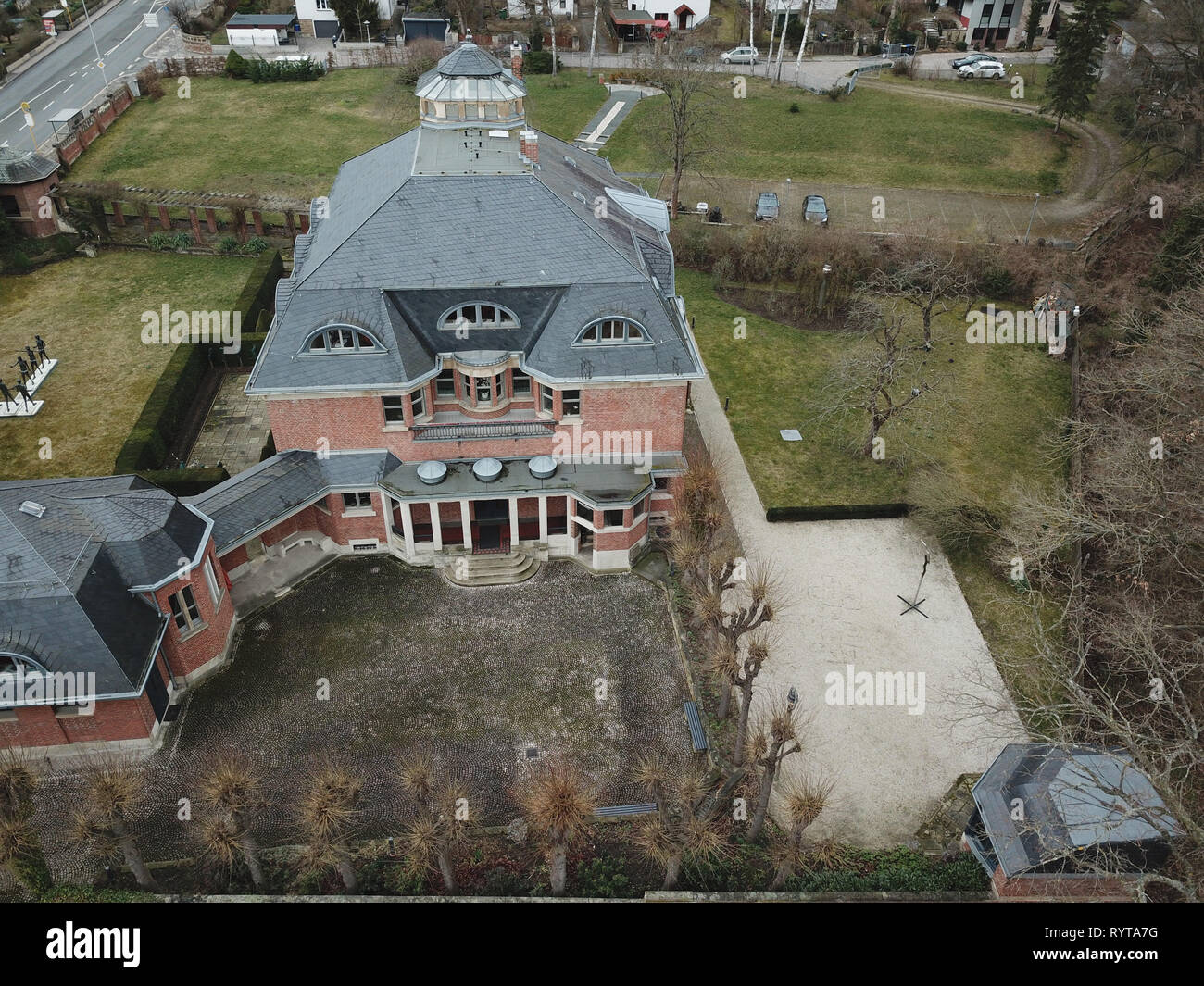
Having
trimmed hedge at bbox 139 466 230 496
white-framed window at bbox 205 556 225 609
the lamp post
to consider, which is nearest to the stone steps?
white-framed window at bbox 205 556 225 609

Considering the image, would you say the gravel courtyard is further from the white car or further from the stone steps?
the white car

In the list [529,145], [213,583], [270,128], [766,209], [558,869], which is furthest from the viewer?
[270,128]

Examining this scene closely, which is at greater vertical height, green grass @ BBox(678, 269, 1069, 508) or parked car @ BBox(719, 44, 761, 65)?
parked car @ BBox(719, 44, 761, 65)

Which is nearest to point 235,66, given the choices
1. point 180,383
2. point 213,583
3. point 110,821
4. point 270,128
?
point 270,128

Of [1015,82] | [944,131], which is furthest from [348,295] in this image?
[1015,82]

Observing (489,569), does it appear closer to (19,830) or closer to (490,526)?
(490,526)
